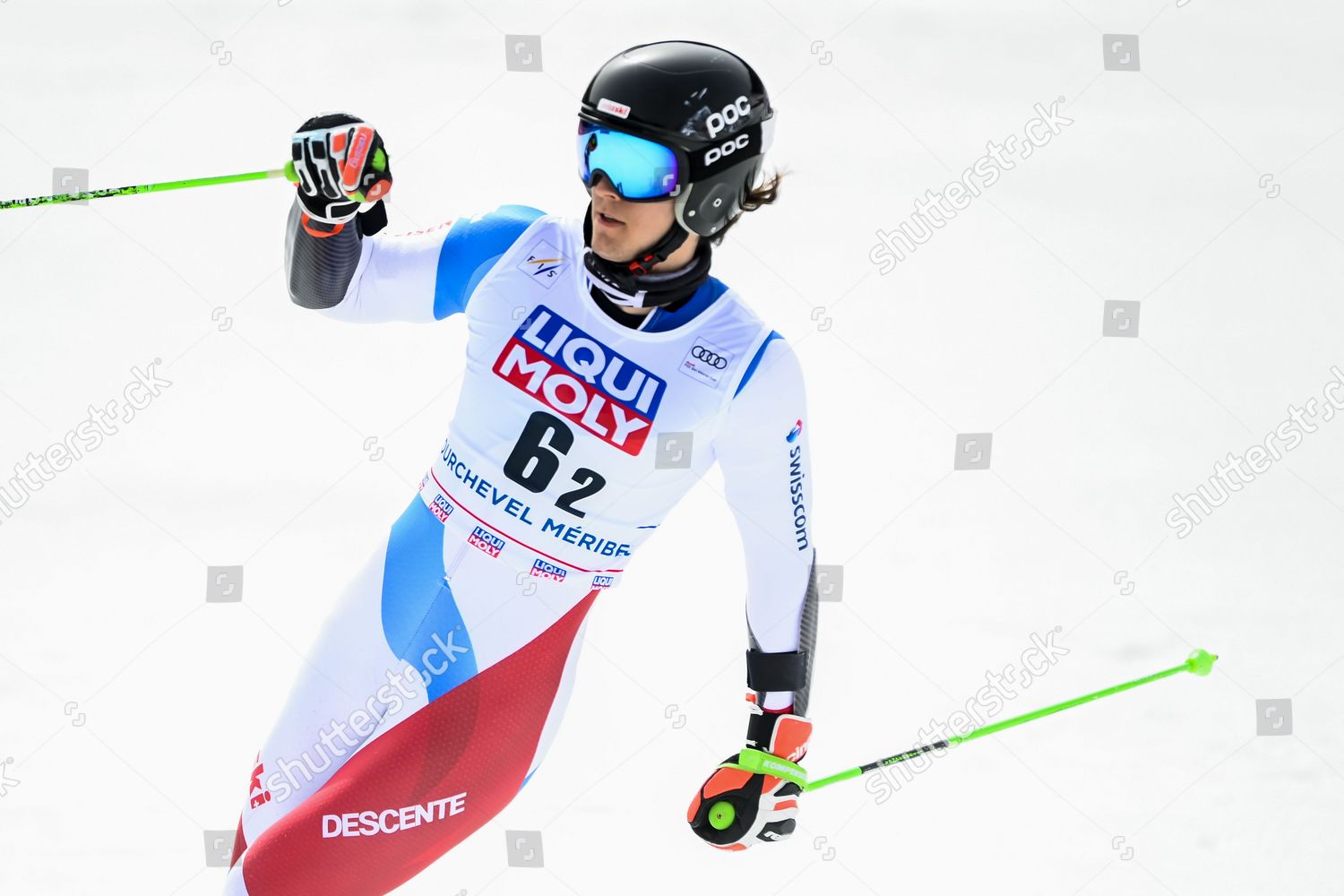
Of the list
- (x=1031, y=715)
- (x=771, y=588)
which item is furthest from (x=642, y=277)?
(x=1031, y=715)

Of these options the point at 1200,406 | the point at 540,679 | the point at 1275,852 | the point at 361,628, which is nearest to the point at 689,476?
the point at 540,679

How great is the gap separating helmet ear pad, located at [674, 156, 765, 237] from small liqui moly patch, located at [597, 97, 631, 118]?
0.21 meters

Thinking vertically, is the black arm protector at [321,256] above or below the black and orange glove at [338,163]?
below

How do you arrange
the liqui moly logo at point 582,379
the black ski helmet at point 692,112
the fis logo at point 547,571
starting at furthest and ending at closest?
the fis logo at point 547,571 → the liqui moly logo at point 582,379 → the black ski helmet at point 692,112

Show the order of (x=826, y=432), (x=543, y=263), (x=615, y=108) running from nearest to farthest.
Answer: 1. (x=615, y=108)
2. (x=543, y=263)
3. (x=826, y=432)

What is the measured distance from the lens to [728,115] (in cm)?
332

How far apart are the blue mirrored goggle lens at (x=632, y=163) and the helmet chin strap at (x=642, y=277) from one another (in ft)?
0.32

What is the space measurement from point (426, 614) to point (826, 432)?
143 inches

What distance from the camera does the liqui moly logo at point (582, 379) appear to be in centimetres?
335

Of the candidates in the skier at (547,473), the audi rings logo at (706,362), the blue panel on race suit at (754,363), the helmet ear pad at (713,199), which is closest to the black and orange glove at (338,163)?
the skier at (547,473)

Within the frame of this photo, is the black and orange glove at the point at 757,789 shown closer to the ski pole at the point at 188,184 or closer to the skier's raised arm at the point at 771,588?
the skier's raised arm at the point at 771,588

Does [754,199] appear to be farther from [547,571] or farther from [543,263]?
[547,571]

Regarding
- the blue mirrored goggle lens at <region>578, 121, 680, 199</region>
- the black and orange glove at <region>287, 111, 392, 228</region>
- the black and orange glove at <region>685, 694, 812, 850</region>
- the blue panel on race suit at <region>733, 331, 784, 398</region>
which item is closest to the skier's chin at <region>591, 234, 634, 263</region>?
the blue mirrored goggle lens at <region>578, 121, 680, 199</region>

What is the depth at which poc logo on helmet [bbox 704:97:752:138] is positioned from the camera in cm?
329
